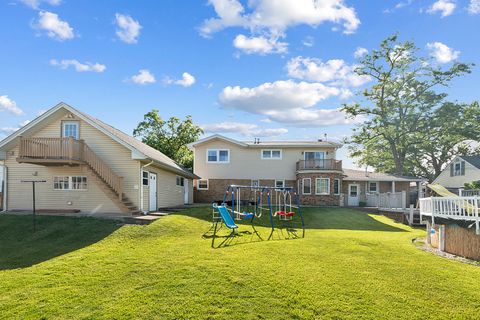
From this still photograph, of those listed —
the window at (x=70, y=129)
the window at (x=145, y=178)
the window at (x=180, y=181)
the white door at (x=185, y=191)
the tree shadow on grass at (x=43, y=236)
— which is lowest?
the tree shadow on grass at (x=43, y=236)

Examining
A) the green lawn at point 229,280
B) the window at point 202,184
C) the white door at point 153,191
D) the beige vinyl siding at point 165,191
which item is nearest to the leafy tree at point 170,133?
the window at point 202,184

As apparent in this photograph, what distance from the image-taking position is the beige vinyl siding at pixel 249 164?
28.8 meters

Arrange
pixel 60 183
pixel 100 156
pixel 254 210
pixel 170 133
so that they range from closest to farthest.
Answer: pixel 100 156 < pixel 60 183 < pixel 254 210 < pixel 170 133

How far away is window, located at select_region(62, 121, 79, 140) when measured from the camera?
59.4 feet

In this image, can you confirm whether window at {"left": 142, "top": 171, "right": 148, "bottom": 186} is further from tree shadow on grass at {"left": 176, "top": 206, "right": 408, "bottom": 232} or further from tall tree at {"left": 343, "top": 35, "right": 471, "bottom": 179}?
tall tree at {"left": 343, "top": 35, "right": 471, "bottom": 179}

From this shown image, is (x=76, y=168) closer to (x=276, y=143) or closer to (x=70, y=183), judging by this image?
(x=70, y=183)

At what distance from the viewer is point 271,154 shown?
29.1 m

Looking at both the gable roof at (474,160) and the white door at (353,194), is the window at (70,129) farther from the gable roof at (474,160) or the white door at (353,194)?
the gable roof at (474,160)

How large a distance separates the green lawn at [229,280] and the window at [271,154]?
17.1 metres

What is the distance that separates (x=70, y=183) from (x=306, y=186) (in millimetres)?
18752

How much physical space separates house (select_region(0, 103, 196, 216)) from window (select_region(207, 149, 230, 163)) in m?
10.9

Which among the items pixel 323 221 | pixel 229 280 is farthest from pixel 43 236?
pixel 323 221

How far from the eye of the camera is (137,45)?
18.7 meters

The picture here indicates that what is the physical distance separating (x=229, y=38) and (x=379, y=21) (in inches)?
365
